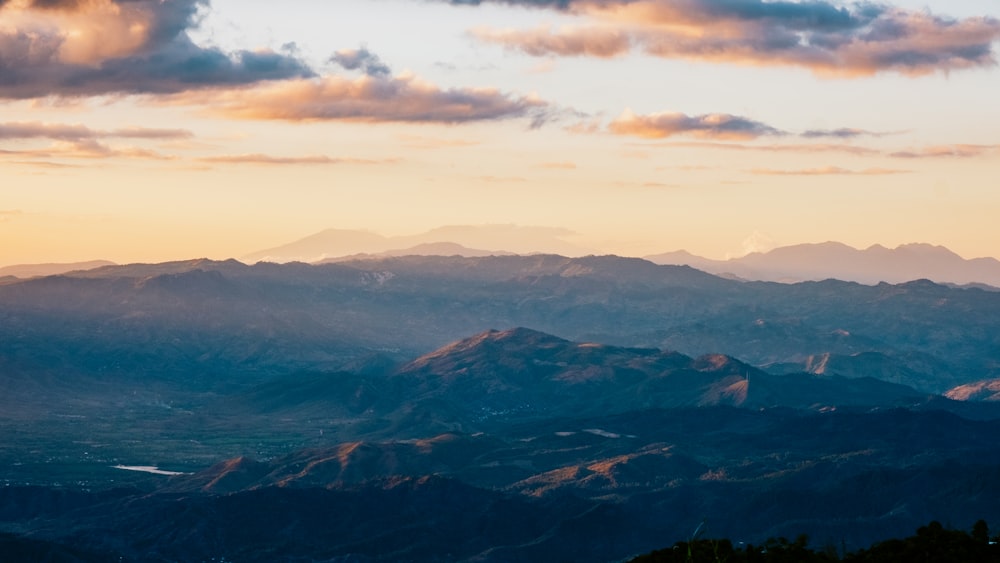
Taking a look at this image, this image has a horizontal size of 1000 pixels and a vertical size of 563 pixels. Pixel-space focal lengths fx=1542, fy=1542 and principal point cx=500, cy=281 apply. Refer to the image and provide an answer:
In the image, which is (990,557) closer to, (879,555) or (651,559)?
(879,555)

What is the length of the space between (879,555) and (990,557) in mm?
4706

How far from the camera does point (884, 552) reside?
6538 cm

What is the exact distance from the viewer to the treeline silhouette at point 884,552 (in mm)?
63469

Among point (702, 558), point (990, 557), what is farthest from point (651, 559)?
point (990, 557)

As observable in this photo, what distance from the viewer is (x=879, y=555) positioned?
65.1 metres

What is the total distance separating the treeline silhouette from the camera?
2499 inches

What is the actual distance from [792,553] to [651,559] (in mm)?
6026

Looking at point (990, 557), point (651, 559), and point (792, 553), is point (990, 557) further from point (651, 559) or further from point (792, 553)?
point (651, 559)

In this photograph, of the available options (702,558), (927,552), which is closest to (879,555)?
(927,552)

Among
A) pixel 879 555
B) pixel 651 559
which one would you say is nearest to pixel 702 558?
pixel 651 559

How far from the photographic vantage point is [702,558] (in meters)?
64.4

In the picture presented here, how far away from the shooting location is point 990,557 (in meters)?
62.3

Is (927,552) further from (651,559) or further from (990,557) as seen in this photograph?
(651,559)

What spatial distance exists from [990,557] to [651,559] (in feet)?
45.2
